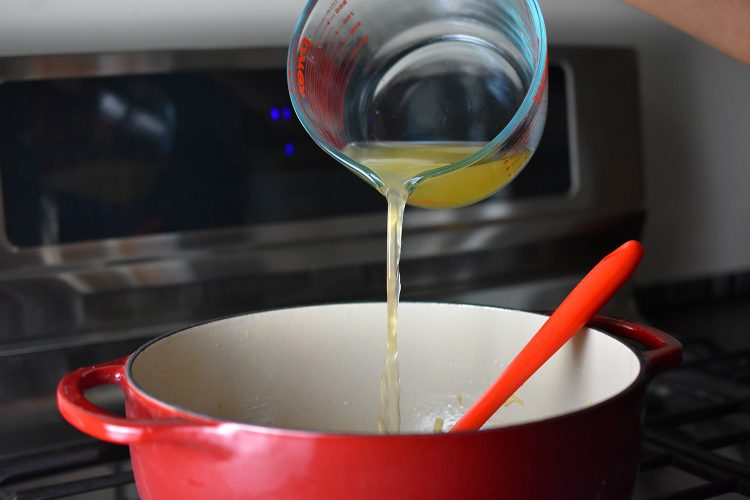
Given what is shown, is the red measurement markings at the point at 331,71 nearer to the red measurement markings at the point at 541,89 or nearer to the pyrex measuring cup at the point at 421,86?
the pyrex measuring cup at the point at 421,86

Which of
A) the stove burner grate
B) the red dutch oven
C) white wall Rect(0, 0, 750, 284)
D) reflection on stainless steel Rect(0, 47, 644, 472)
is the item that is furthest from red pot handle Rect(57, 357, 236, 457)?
white wall Rect(0, 0, 750, 284)

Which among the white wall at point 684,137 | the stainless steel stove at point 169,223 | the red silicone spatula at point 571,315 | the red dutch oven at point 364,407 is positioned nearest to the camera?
the red dutch oven at point 364,407

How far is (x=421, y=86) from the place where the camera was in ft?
1.70

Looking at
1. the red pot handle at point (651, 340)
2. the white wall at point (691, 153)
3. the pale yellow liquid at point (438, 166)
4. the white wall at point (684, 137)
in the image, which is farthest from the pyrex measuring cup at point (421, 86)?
the white wall at point (691, 153)

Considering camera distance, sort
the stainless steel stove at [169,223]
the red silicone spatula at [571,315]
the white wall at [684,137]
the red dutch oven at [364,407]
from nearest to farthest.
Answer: the red dutch oven at [364,407]
the red silicone spatula at [571,315]
the stainless steel stove at [169,223]
the white wall at [684,137]

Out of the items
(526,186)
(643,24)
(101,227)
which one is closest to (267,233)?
(101,227)

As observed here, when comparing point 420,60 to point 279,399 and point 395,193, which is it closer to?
point 395,193

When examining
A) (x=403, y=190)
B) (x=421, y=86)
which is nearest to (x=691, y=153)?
(x=421, y=86)

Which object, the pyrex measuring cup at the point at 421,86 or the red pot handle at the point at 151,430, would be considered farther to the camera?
the pyrex measuring cup at the point at 421,86

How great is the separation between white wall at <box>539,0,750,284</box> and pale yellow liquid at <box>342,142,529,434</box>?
450mm

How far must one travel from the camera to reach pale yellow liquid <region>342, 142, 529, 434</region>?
390 millimetres

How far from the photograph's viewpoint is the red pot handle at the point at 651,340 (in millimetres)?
305

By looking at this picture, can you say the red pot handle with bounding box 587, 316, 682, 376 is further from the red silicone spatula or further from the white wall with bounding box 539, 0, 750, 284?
the white wall with bounding box 539, 0, 750, 284

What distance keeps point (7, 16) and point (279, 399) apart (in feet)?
1.21
